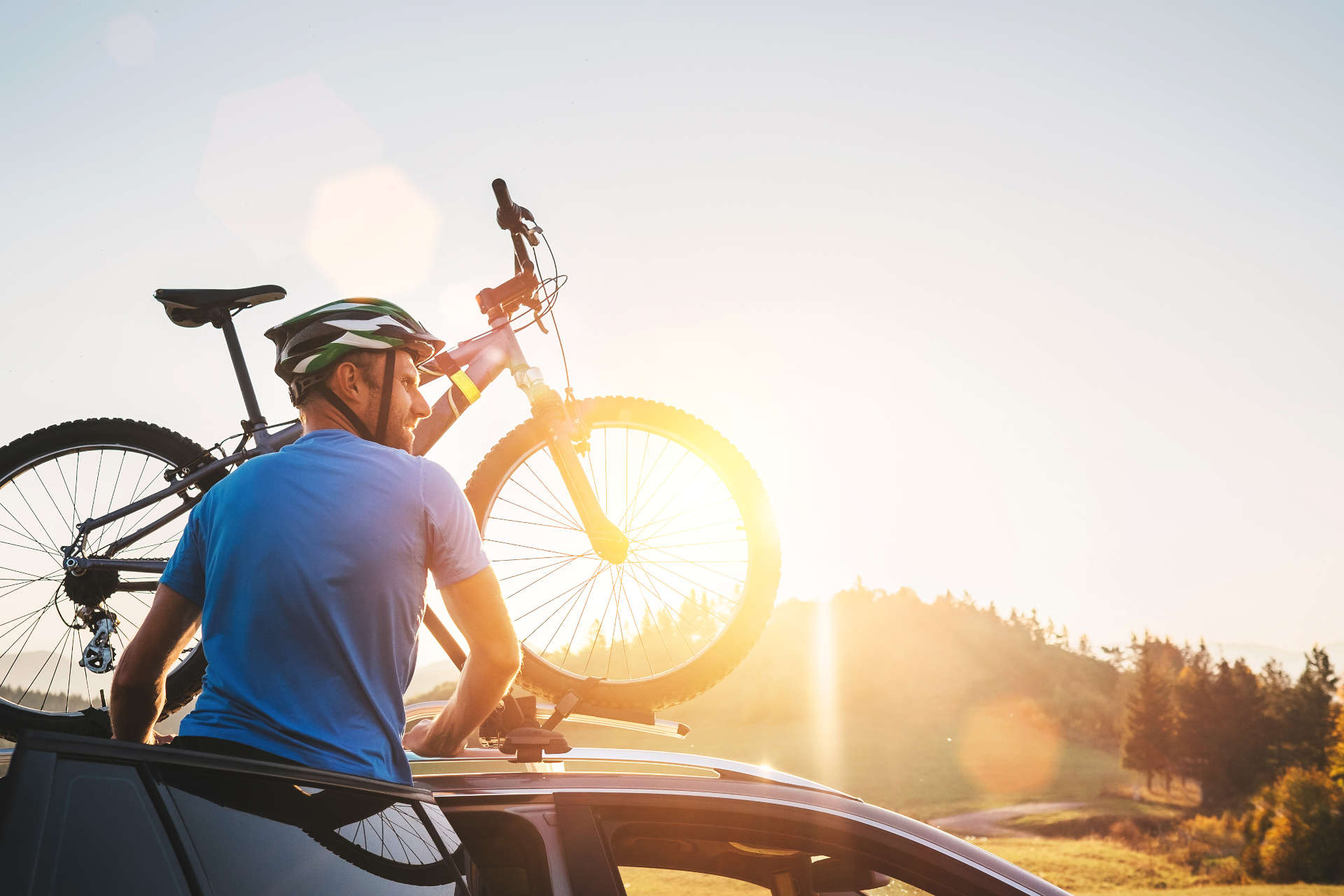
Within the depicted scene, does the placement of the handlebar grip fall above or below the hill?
above

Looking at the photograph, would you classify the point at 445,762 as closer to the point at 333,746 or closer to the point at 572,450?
the point at 333,746

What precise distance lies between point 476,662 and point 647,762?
55 centimetres

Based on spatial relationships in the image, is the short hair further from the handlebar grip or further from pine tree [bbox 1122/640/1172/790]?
pine tree [bbox 1122/640/1172/790]

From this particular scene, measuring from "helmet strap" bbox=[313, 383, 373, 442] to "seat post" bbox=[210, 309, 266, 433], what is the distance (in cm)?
140

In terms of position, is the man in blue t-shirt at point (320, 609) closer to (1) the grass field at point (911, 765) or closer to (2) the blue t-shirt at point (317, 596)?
(2) the blue t-shirt at point (317, 596)

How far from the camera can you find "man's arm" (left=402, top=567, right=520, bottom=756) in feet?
5.96

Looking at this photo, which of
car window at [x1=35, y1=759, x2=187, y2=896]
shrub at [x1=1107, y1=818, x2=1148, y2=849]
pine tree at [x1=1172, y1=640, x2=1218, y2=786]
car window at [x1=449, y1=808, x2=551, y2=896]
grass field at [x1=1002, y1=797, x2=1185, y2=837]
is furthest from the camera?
pine tree at [x1=1172, y1=640, x2=1218, y2=786]

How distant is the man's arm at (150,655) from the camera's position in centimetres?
177

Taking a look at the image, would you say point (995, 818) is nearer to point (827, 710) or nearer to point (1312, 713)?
point (827, 710)

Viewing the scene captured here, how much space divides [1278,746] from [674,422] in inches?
3357

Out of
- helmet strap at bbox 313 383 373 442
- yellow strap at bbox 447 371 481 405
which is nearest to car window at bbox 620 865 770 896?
helmet strap at bbox 313 383 373 442

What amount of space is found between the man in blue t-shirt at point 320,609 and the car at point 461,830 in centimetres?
22

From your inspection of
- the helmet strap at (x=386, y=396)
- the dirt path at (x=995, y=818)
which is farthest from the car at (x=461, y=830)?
the dirt path at (x=995, y=818)

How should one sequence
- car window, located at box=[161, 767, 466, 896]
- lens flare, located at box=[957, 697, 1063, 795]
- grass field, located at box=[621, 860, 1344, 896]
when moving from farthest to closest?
lens flare, located at box=[957, 697, 1063, 795] → grass field, located at box=[621, 860, 1344, 896] → car window, located at box=[161, 767, 466, 896]
